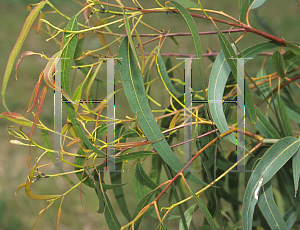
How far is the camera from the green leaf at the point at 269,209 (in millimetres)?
346

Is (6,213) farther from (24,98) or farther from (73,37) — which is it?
(73,37)

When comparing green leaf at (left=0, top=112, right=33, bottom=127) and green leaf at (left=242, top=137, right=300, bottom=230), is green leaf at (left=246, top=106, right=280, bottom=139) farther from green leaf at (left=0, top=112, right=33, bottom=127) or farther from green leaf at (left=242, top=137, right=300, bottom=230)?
green leaf at (left=0, top=112, right=33, bottom=127)

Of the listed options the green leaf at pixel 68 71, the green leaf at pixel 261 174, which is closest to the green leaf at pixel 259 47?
the green leaf at pixel 261 174

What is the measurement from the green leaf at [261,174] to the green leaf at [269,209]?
2cm

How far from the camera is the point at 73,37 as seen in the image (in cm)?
32

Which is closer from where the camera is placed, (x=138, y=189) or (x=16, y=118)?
(x=16, y=118)

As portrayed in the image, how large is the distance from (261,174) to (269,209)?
59 millimetres

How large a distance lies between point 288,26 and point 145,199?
42.8 inches

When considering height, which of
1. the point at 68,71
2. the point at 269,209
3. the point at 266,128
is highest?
the point at 68,71

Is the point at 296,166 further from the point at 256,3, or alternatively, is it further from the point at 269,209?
the point at 256,3

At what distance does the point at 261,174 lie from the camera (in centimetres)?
34

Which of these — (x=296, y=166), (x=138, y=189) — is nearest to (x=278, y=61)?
(x=296, y=166)

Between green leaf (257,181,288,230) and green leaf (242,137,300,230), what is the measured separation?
22mm

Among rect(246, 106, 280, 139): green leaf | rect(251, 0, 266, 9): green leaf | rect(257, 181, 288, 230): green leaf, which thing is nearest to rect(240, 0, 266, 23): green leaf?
rect(251, 0, 266, 9): green leaf
